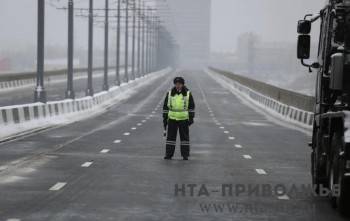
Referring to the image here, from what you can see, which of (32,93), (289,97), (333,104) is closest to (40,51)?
(289,97)

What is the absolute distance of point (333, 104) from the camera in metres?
12.0

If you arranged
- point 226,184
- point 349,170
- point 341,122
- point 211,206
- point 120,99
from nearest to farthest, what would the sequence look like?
point 349,170
point 341,122
point 211,206
point 226,184
point 120,99

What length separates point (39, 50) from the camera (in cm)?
3744

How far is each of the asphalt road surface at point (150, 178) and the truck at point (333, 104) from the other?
19.7 inches

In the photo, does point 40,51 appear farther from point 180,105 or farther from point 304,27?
point 304,27

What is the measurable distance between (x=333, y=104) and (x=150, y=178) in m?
4.95

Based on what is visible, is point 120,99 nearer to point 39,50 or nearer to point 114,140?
point 39,50

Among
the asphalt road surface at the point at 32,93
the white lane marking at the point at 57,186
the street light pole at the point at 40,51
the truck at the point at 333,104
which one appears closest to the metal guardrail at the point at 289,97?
the street light pole at the point at 40,51

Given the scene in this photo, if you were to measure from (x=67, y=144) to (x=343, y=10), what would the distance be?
1451 centimetres

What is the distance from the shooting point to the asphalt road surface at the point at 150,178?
11.8 metres

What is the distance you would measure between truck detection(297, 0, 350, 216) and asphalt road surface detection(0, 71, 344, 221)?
501 millimetres

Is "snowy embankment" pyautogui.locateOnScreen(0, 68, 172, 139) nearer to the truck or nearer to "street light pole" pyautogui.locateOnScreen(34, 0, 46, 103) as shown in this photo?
"street light pole" pyautogui.locateOnScreen(34, 0, 46, 103)

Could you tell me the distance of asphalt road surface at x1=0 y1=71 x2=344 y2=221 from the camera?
11758 millimetres

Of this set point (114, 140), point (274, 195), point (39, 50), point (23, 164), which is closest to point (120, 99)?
point (39, 50)
